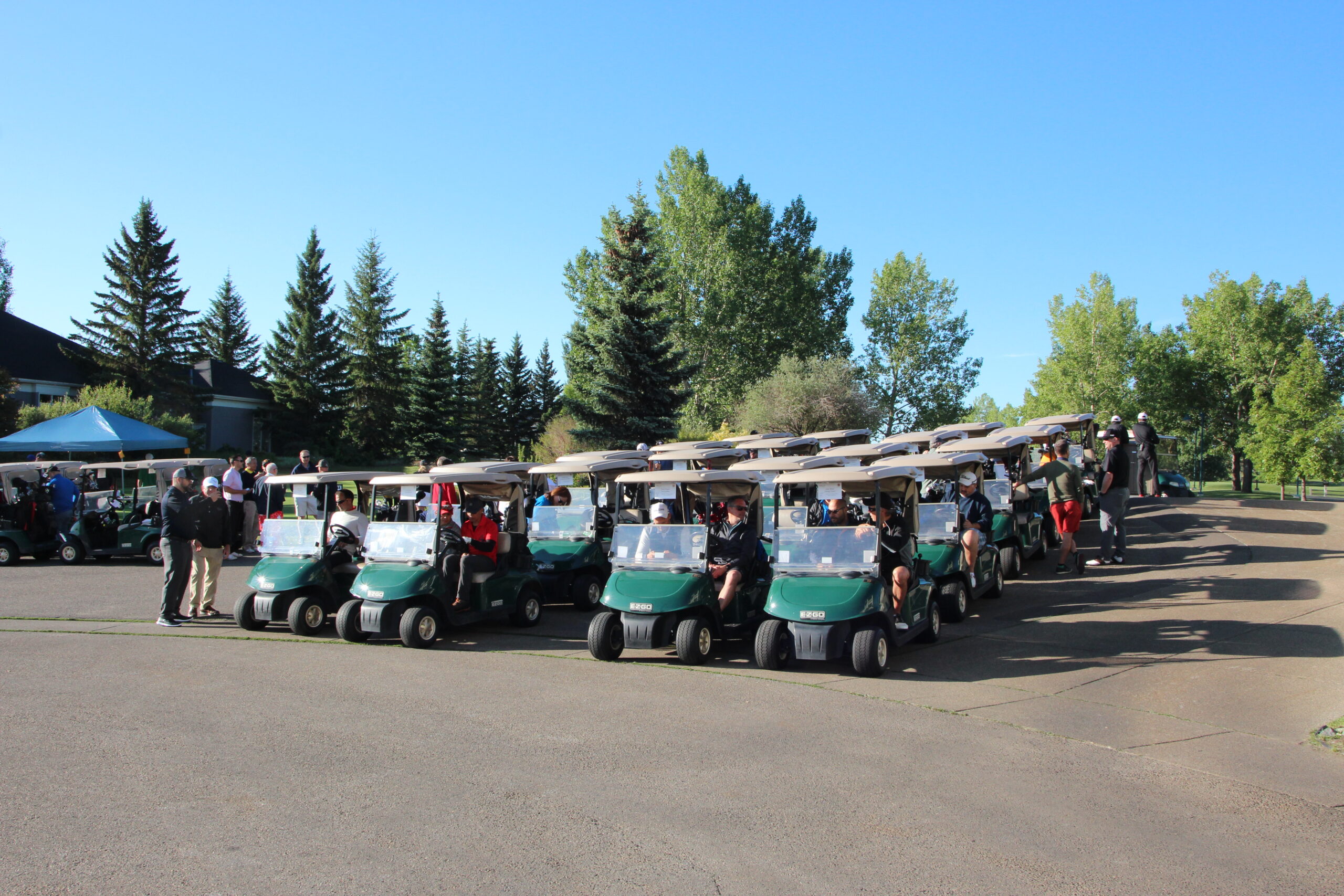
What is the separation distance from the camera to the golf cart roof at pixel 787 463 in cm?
1127

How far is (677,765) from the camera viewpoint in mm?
5629

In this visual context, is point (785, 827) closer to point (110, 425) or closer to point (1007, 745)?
point (1007, 745)

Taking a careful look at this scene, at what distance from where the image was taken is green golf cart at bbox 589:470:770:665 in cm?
864

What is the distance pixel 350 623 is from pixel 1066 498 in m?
9.78

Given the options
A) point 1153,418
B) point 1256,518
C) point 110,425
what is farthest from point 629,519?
point 1153,418

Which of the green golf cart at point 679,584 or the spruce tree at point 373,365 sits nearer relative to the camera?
the green golf cart at point 679,584

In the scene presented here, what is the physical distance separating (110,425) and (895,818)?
23296mm

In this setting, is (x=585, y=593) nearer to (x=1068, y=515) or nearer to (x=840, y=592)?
(x=840, y=592)

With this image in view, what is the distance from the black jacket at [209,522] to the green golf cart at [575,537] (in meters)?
3.85

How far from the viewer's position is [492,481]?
11375 mm

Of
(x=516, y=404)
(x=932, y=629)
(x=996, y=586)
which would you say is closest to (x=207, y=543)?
(x=932, y=629)

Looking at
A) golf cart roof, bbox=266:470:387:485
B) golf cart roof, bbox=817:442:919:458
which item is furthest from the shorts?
golf cart roof, bbox=266:470:387:485

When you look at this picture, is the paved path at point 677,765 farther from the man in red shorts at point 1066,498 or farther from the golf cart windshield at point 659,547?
the man in red shorts at point 1066,498

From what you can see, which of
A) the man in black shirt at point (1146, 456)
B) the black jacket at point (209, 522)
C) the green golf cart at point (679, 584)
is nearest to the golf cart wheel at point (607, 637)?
the green golf cart at point (679, 584)
